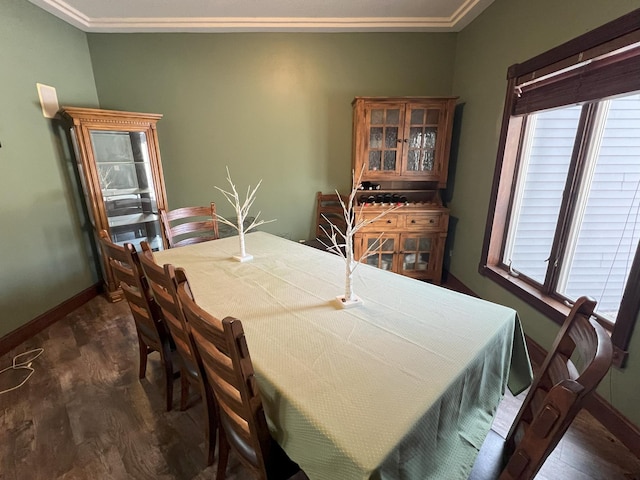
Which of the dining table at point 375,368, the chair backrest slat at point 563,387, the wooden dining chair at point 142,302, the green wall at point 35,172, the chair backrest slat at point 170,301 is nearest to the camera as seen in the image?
the chair backrest slat at point 563,387

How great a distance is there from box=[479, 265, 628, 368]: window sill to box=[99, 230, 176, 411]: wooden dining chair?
231cm

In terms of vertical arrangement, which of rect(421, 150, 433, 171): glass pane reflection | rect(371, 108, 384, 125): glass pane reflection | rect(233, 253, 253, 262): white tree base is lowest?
rect(233, 253, 253, 262): white tree base

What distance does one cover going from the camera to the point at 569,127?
1858 millimetres

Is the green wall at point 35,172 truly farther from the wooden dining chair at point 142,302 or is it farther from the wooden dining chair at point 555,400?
the wooden dining chair at point 555,400

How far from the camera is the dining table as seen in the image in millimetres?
731

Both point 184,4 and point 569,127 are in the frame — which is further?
point 184,4

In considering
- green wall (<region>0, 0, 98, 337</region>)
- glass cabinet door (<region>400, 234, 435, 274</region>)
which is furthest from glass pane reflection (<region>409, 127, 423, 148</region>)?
green wall (<region>0, 0, 98, 337</region>)

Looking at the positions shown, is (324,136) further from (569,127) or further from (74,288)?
(74,288)

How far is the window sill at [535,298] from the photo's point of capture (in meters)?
1.51

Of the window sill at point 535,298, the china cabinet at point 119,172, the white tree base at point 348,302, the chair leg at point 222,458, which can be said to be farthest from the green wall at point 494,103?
the china cabinet at point 119,172

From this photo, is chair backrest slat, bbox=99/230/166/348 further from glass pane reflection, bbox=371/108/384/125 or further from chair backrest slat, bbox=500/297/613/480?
glass pane reflection, bbox=371/108/384/125

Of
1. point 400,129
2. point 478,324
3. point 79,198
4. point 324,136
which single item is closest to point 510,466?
point 478,324

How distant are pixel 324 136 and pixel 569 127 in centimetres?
210

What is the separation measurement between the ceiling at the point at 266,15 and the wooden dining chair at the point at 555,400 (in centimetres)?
272
